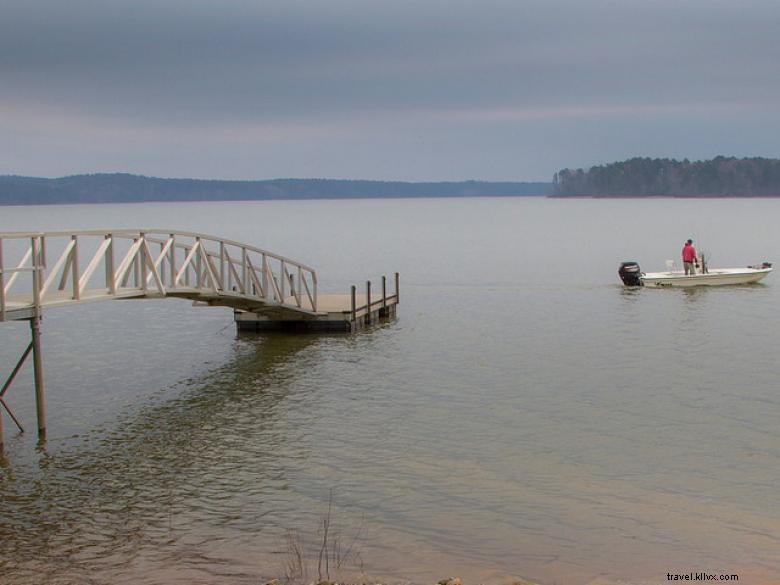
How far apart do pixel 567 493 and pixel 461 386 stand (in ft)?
27.8

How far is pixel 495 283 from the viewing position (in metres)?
53.6

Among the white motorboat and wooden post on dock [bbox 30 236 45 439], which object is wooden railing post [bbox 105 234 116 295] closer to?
wooden post on dock [bbox 30 236 45 439]

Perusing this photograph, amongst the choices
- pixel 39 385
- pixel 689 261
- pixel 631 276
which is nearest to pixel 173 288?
pixel 39 385

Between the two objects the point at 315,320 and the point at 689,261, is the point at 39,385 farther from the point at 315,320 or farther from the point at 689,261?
the point at 689,261

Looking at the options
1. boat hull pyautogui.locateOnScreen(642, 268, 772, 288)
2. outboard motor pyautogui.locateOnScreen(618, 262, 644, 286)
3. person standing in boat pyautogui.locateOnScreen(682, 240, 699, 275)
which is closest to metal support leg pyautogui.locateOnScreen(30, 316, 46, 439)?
outboard motor pyautogui.locateOnScreen(618, 262, 644, 286)

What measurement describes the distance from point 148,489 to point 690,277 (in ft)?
115

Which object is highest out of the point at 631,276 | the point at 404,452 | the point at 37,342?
the point at 37,342

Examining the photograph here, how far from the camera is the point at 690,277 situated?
150 feet

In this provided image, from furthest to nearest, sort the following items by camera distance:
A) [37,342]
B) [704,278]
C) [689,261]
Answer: [689,261]
[704,278]
[37,342]

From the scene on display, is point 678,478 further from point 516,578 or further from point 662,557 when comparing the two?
point 516,578

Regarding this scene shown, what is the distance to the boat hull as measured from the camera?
45.8 m

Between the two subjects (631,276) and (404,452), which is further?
(631,276)

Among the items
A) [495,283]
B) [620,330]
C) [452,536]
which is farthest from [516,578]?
[495,283]

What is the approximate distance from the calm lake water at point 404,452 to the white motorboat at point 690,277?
961 centimetres
